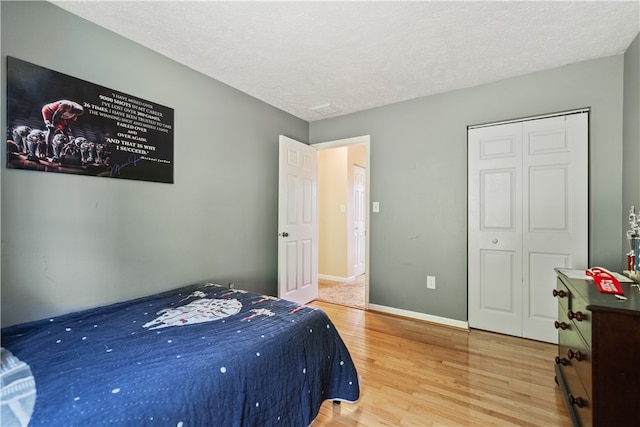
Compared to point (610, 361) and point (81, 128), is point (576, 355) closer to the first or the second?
point (610, 361)

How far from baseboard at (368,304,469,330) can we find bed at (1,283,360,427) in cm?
162

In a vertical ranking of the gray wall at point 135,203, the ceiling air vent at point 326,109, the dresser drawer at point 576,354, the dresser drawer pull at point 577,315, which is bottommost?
the dresser drawer at point 576,354

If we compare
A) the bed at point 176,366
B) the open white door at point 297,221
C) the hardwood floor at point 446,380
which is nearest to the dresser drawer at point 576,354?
the hardwood floor at point 446,380

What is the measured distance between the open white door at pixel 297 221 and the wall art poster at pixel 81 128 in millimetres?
1228

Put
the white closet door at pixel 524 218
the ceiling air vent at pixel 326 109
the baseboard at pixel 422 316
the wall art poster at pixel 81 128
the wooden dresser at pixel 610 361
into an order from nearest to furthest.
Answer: the wooden dresser at pixel 610 361
the wall art poster at pixel 81 128
the white closet door at pixel 524 218
the baseboard at pixel 422 316
the ceiling air vent at pixel 326 109

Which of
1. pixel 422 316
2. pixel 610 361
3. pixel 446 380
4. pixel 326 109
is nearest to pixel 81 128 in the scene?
pixel 326 109

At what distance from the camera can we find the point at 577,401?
1364 mm

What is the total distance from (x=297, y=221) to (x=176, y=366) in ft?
7.56

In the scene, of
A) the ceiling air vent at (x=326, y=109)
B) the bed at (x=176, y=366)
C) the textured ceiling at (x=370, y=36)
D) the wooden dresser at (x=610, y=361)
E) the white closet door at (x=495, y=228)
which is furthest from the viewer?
the ceiling air vent at (x=326, y=109)

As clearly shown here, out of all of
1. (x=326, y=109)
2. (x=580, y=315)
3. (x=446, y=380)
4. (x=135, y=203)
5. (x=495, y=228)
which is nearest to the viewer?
(x=580, y=315)

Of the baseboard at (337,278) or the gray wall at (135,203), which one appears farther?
the baseboard at (337,278)

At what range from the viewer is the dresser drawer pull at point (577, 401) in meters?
1.30

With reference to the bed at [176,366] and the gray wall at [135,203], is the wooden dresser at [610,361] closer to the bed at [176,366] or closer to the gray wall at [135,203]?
the bed at [176,366]

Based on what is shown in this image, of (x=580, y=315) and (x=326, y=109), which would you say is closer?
(x=580, y=315)
